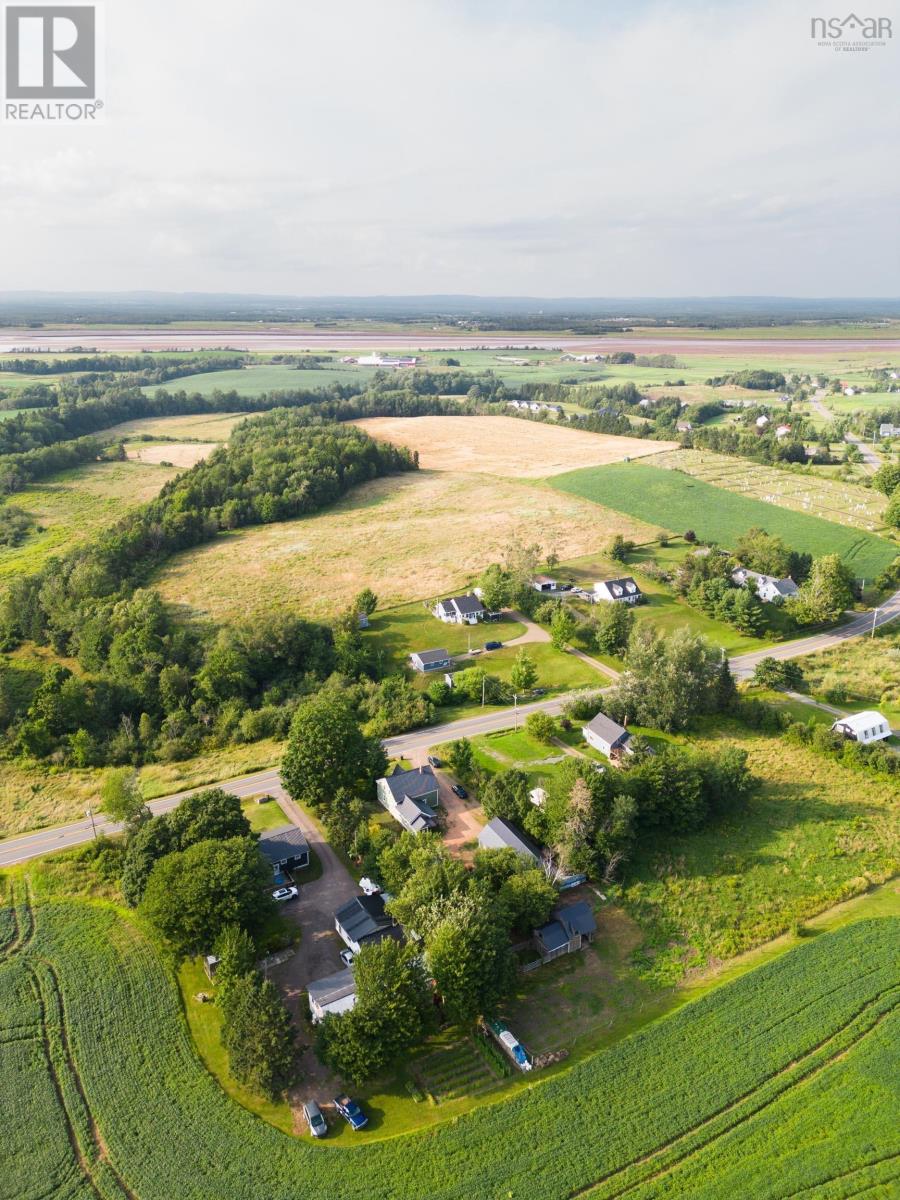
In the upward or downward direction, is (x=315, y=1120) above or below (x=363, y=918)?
below

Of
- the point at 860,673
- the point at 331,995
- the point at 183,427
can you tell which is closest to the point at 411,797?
the point at 331,995

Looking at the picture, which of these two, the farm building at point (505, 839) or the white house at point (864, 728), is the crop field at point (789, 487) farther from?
the farm building at point (505, 839)

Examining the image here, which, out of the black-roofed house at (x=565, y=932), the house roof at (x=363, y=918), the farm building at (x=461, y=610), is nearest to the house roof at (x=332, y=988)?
the house roof at (x=363, y=918)

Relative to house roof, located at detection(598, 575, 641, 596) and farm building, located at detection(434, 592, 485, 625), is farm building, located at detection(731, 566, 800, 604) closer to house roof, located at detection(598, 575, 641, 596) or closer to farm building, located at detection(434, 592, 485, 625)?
house roof, located at detection(598, 575, 641, 596)

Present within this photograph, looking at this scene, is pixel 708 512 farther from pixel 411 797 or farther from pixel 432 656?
pixel 411 797

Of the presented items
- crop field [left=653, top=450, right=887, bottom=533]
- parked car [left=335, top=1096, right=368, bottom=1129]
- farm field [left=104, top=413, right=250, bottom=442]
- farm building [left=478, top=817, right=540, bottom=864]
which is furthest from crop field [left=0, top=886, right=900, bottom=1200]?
farm field [left=104, top=413, right=250, bottom=442]
